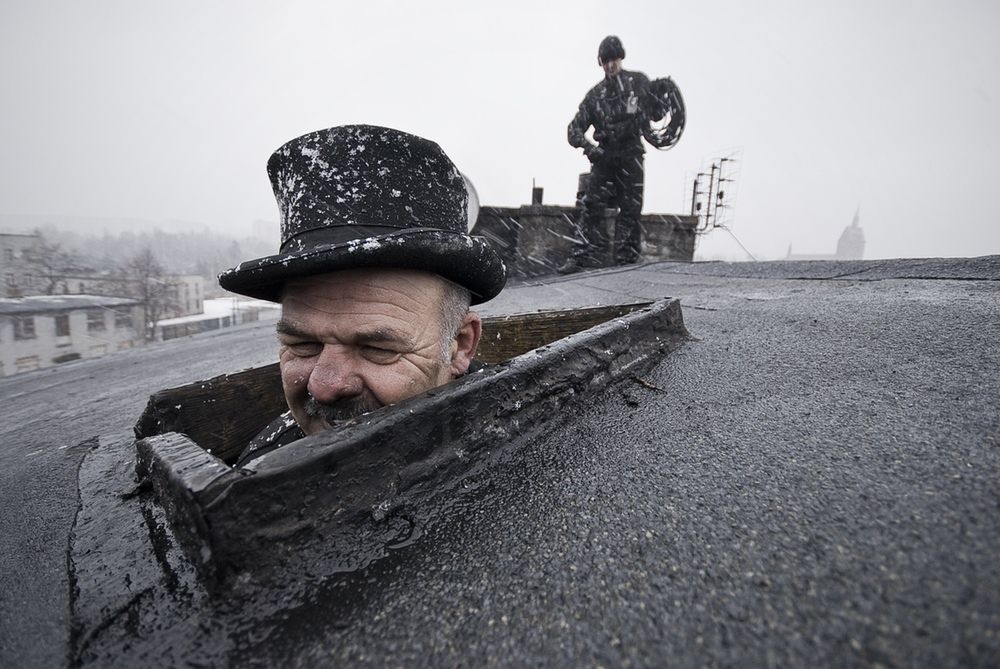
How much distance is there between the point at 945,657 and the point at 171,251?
120 metres

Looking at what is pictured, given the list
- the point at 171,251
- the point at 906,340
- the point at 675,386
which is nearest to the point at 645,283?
the point at 906,340

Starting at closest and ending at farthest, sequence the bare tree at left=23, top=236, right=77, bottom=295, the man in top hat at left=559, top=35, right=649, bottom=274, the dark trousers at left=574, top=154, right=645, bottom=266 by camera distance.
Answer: the man in top hat at left=559, top=35, right=649, bottom=274, the dark trousers at left=574, top=154, right=645, bottom=266, the bare tree at left=23, top=236, right=77, bottom=295

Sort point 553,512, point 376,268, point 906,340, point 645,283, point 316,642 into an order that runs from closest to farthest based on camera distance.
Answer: point 316,642
point 553,512
point 376,268
point 906,340
point 645,283

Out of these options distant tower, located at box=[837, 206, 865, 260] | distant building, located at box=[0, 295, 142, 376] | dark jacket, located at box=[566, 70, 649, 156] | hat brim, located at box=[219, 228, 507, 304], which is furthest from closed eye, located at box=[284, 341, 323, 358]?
distant tower, located at box=[837, 206, 865, 260]

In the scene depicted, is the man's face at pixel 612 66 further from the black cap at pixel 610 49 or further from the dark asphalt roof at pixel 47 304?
the dark asphalt roof at pixel 47 304

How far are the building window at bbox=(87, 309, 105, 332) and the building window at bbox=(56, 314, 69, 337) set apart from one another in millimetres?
1494

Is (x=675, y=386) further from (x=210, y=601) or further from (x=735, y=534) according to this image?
(x=210, y=601)

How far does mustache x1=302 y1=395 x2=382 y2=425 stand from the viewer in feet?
4.83

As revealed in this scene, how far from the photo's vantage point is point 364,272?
1.47m

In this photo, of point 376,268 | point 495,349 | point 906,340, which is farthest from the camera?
point 495,349

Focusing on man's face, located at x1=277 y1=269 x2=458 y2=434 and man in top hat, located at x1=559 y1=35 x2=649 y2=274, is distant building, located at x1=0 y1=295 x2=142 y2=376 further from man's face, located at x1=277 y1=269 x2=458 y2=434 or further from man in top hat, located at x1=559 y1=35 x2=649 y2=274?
man's face, located at x1=277 y1=269 x2=458 y2=434

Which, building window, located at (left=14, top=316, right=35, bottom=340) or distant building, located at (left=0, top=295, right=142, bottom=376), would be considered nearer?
distant building, located at (left=0, top=295, right=142, bottom=376)

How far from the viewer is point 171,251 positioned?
93938 millimetres

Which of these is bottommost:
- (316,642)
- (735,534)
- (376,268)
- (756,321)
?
(316,642)
